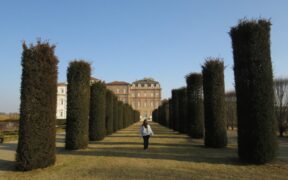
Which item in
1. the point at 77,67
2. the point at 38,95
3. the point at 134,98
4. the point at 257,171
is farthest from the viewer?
the point at 134,98

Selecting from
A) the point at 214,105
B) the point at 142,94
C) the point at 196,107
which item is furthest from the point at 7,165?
the point at 142,94

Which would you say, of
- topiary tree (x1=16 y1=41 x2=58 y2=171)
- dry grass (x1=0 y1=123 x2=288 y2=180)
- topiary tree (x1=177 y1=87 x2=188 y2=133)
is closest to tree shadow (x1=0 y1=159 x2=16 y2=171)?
dry grass (x1=0 y1=123 x2=288 y2=180)

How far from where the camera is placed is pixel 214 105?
13.6m

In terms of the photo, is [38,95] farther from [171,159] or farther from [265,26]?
[265,26]

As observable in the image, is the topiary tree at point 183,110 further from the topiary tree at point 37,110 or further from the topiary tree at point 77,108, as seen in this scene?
the topiary tree at point 37,110

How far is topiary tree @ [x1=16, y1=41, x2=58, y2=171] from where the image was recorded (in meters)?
8.30

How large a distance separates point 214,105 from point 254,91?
14.9 ft

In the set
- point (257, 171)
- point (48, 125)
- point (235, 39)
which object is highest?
point (235, 39)

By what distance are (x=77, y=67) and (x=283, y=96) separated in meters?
19.6

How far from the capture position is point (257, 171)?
26.3ft

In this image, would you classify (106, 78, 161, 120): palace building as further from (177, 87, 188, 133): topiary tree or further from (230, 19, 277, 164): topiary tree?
(230, 19, 277, 164): topiary tree

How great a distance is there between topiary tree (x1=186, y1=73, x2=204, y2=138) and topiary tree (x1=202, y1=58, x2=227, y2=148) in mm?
3791

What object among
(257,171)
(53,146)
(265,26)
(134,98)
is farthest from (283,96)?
(134,98)

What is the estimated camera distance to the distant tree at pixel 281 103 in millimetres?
23145
